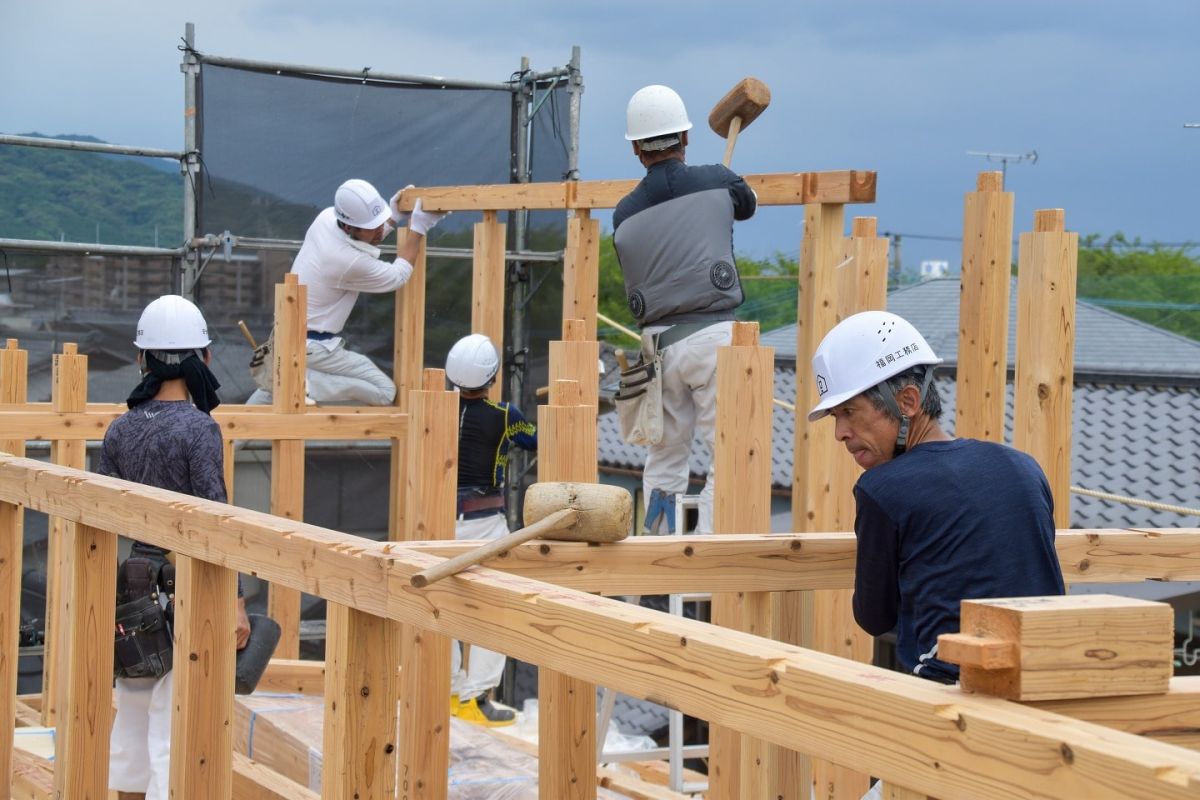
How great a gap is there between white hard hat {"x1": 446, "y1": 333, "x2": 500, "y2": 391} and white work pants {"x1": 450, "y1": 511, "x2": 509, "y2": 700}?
33.0 inches

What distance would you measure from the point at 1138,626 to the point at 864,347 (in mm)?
1248

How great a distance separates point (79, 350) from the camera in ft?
33.5

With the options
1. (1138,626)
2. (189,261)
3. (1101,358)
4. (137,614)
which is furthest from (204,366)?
(1101,358)

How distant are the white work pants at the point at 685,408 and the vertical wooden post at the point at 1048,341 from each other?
47.3 inches

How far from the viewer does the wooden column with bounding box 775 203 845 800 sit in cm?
509

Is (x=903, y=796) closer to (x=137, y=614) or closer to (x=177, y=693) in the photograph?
(x=177, y=693)

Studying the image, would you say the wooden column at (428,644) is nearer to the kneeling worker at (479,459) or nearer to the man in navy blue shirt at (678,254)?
the man in navy blue shirt at (678,254)

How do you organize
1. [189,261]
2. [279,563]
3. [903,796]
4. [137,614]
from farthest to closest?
[189,261], [137,614], [279,563], [903,796]

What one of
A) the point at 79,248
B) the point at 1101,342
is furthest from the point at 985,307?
the point at 1101,342

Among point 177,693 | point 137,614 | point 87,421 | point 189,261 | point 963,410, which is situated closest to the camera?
point 177,693

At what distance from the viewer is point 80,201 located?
34.9ft

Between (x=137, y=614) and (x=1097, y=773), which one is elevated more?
(x=1097, y=773)

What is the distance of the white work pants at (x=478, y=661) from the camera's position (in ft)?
25.9

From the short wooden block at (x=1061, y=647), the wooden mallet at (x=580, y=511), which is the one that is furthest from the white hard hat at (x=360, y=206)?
the short wooden block at (x=1061, y=647)
